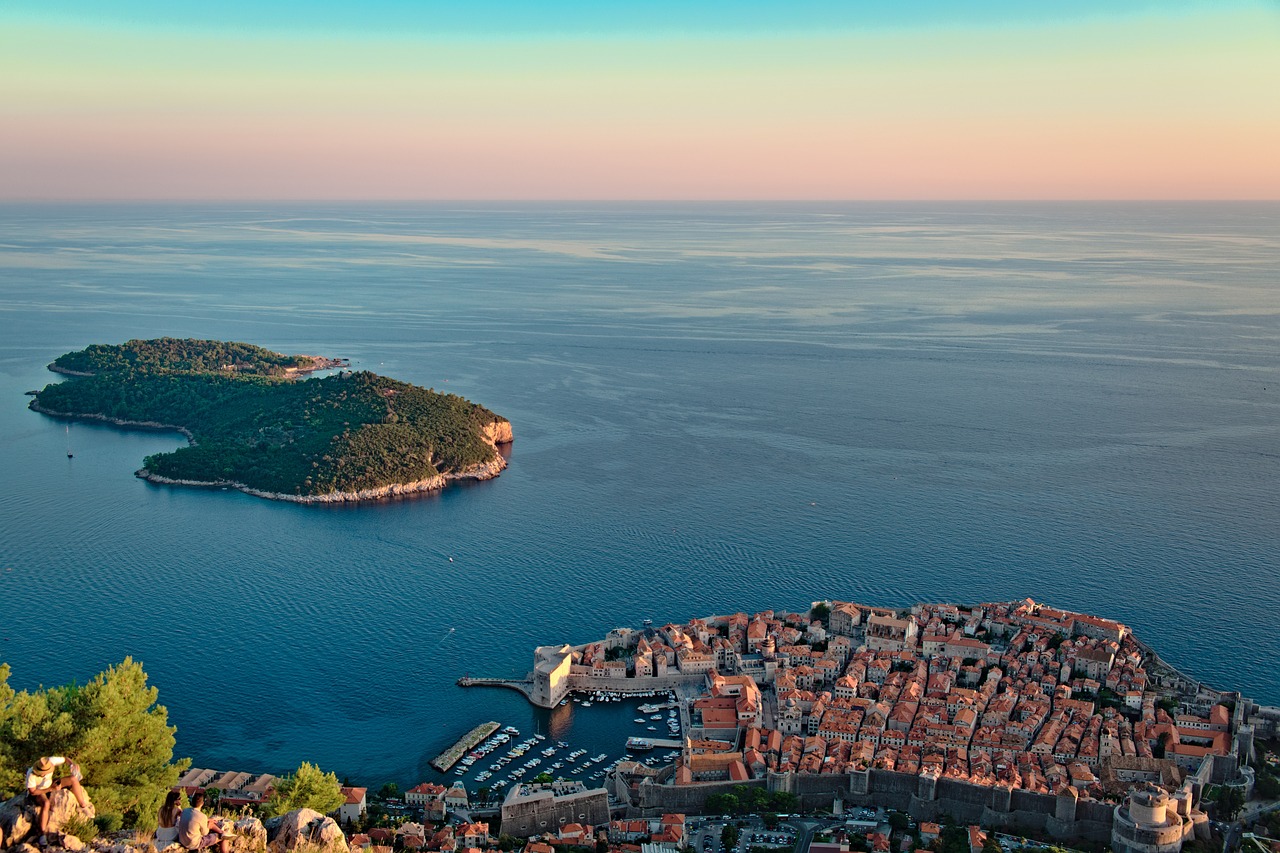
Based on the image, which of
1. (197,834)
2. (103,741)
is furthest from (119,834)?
(103,741)

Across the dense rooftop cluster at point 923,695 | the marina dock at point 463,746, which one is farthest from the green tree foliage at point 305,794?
the dense rooftop cluster at point 923,695

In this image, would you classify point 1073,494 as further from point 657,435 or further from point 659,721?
point 659,721

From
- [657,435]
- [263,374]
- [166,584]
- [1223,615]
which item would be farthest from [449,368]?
[1223,615]

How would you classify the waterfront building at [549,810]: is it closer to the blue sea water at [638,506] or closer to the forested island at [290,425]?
the blue sea water at [638,506]

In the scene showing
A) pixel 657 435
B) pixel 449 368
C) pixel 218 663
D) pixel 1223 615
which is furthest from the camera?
pixel 449 368

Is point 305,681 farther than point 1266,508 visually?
No

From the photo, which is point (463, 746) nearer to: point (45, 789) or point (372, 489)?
point (45, 789)
